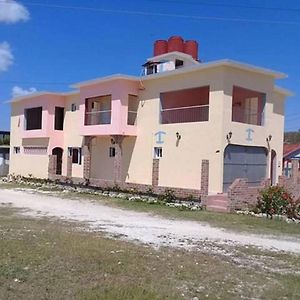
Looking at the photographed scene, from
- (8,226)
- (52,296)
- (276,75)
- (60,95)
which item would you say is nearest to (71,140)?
(60,95)

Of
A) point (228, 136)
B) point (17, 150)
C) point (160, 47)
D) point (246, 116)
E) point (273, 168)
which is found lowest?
point (273, 168)

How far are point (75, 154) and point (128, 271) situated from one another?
25.5 metres

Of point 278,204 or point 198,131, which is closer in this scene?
point 278,204

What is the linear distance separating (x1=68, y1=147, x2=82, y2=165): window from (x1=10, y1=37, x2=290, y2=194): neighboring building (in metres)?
0.07

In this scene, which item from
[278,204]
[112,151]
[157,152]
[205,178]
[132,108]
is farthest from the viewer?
[112,151]

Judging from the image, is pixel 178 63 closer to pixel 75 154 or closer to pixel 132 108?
pixel 132 108

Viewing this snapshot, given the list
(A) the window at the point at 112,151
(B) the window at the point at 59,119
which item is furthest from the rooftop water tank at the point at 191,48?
(B) the window at the point at 59,119

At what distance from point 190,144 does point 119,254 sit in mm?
14652

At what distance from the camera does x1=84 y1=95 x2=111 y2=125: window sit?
29.3m

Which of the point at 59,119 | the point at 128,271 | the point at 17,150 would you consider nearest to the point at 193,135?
the point at 59,119

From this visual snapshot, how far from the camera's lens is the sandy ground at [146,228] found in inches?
437

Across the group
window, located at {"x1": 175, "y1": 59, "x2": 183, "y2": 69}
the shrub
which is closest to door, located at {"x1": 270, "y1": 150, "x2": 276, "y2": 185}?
the shrub

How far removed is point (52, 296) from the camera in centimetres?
609

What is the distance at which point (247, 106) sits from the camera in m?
26.2
